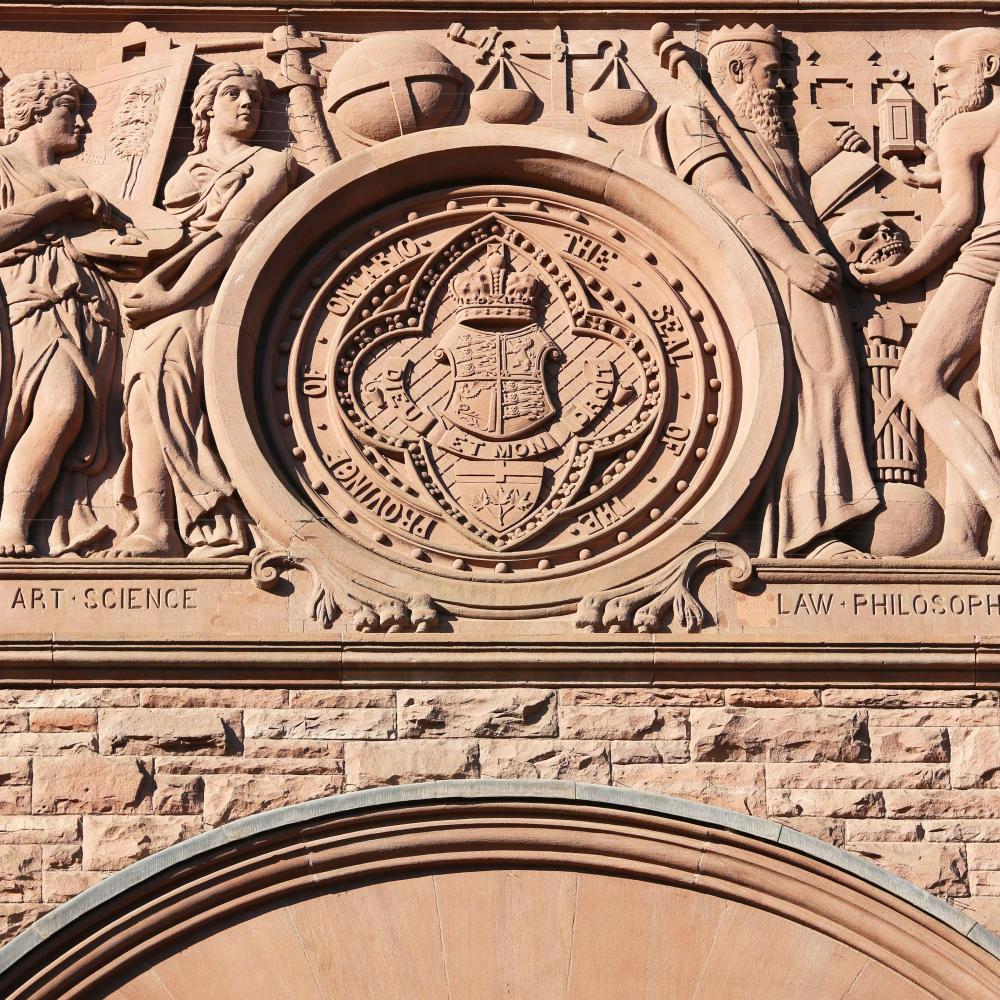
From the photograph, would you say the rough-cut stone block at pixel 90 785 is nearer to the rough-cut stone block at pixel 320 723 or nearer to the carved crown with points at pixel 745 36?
the rough-cut stone block at pixel 320 723

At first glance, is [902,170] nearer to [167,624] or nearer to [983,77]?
[983,77]

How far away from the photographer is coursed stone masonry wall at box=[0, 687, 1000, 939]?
9500 mm

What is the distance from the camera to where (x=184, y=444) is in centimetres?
1022

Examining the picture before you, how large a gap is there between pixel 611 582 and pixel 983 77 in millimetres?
2908

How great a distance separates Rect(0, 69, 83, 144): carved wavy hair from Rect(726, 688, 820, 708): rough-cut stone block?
155 inches

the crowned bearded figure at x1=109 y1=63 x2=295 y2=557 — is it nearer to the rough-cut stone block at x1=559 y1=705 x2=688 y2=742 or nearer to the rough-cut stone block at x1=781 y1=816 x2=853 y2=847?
the rough-cut stone block at x1=559 y1=705 x2=688 y2=742

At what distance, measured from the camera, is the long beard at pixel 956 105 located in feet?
35.5

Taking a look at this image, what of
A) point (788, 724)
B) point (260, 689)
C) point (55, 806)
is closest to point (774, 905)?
point (788, 724)

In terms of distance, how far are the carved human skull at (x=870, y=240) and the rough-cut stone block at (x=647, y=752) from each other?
2395mm

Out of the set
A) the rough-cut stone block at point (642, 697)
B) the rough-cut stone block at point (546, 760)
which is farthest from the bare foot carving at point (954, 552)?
the rough-cut stone block at point (546, 760)

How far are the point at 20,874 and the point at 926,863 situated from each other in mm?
3469

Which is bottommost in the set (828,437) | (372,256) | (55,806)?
(55,806)

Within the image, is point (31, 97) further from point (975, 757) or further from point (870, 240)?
point (975, 757)

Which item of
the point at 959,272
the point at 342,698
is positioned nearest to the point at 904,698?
the point at 959,272
